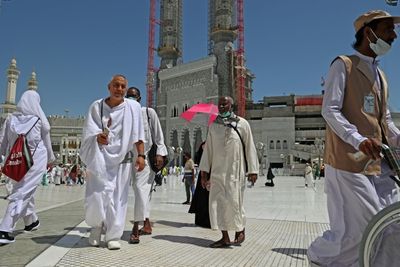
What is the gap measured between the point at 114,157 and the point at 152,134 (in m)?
1.11

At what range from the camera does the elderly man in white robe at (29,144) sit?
393cm

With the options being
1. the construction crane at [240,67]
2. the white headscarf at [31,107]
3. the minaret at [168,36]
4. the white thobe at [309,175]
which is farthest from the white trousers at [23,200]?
the minaret at [168,36]

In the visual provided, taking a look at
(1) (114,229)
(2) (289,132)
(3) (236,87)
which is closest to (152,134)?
(1) (114,229)

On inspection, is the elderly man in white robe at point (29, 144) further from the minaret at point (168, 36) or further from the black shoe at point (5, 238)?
the minaret at point (168, 36)

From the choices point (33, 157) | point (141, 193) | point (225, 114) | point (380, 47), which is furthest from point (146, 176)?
point (380, 47)

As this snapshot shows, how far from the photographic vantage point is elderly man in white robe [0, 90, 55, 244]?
12.9 ft

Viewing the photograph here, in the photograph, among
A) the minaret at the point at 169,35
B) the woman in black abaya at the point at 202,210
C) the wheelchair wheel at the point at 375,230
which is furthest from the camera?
the minaret at the point at 169,35

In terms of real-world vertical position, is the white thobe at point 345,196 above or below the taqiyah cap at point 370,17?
below

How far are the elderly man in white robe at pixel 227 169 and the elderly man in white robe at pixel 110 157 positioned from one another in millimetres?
788

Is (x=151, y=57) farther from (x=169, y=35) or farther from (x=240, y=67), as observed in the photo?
(x=240, y=67)

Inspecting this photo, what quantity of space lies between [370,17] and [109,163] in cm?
266

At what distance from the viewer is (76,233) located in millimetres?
4301

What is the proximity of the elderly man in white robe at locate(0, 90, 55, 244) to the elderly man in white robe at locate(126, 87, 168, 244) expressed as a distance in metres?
1.13

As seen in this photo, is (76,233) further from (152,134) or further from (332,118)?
(332,118)
